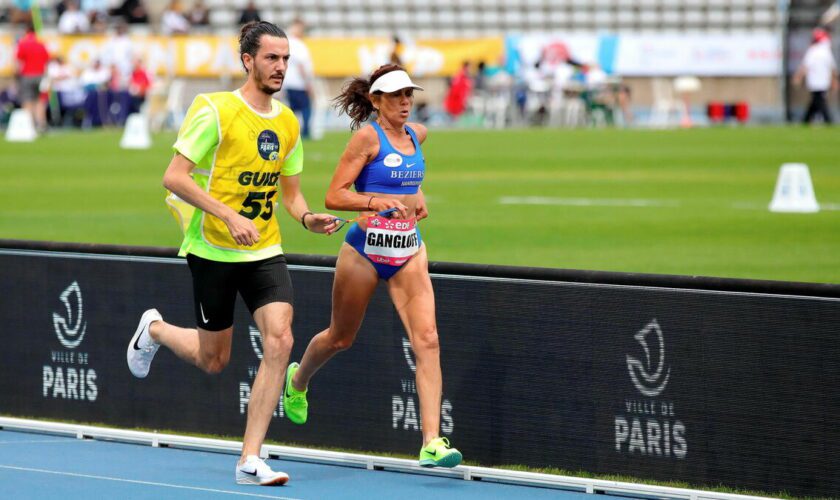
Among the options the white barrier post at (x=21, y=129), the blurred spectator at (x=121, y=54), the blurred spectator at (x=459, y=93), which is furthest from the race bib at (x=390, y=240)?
the blurred spectator at (x=459, y=93)

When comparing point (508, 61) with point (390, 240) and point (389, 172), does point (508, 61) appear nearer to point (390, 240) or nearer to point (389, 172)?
point (389, 172)

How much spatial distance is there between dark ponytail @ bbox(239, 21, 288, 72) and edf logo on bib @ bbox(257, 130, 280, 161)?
1.19 feet

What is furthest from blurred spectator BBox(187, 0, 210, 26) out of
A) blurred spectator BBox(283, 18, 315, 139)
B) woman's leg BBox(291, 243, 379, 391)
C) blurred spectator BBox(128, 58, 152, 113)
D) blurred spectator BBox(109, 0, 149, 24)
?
woman's leg BBox(291, 243, 379, 391)

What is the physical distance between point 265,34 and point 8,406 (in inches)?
141

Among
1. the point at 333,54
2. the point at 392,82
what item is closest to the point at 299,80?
the point at 333,54

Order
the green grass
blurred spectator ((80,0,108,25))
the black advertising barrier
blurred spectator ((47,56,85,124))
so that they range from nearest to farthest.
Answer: the black advertising barrier → the green grass → blurred spectator ((47,56,85,124)) → blurred spectator ((80,0,108,25))

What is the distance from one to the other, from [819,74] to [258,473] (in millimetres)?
30952

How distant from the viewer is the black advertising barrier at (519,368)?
7.20 meters

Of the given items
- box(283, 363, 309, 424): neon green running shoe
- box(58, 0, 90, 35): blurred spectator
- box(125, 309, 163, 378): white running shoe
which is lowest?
box(283, 363, 309, 424): neon green running shoe

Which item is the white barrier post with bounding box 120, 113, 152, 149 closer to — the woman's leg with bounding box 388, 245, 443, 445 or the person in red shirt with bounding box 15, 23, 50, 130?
the person in red shirt with bounding box 15, 23, 50, 130

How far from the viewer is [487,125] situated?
43.2 meters

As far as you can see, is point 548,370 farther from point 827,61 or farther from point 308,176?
point 827,61

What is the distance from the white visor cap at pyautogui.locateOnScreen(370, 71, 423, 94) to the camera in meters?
7.88

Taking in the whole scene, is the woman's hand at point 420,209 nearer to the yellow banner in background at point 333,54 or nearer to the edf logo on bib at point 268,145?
the edf logo on bib at point 268,145
